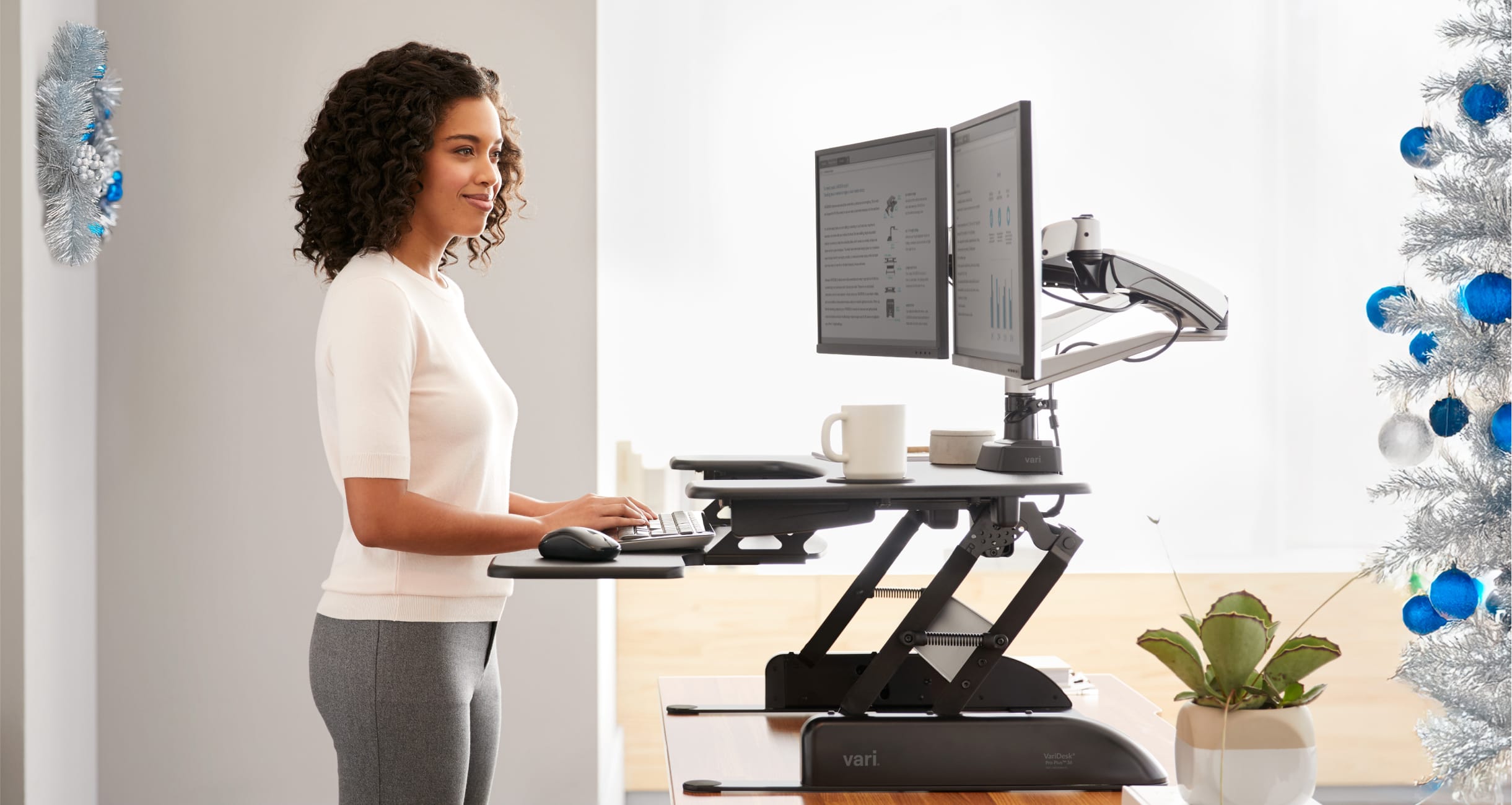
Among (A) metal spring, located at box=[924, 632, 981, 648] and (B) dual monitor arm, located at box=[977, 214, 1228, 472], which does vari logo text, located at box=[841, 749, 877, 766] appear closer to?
(A) metal spring, located at box=[924, 632, 981, 648]

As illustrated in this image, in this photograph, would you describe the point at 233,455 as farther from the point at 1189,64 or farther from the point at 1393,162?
the point at 1393,162

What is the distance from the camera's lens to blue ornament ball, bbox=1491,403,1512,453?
2.04 metres

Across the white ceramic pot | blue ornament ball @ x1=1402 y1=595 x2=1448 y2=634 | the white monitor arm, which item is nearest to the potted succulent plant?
the white ceramic pot

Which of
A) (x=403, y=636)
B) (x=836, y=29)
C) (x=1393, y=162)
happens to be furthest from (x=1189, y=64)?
(x=403, y=636)

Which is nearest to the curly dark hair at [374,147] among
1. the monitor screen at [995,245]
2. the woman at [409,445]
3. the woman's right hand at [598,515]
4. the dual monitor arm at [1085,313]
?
the woman at [409,445]

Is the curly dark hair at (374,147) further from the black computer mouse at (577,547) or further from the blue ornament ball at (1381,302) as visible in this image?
the blue ornament ball at (1381,302)

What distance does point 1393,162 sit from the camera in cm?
339

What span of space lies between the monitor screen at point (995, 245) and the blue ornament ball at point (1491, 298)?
100 cm

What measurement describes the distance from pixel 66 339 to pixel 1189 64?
A: 2.94 meters

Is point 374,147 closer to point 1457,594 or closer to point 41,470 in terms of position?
point 41,470

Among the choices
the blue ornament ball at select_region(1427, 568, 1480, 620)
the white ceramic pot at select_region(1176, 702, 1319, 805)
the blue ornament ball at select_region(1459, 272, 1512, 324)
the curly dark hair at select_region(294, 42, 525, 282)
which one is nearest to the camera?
the white ceramic pot at select_region(1176, 702, 1319, 805)

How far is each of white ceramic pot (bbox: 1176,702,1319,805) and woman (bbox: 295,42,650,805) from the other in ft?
2.32

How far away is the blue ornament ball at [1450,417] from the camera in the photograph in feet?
7.04

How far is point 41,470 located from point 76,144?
683mm
